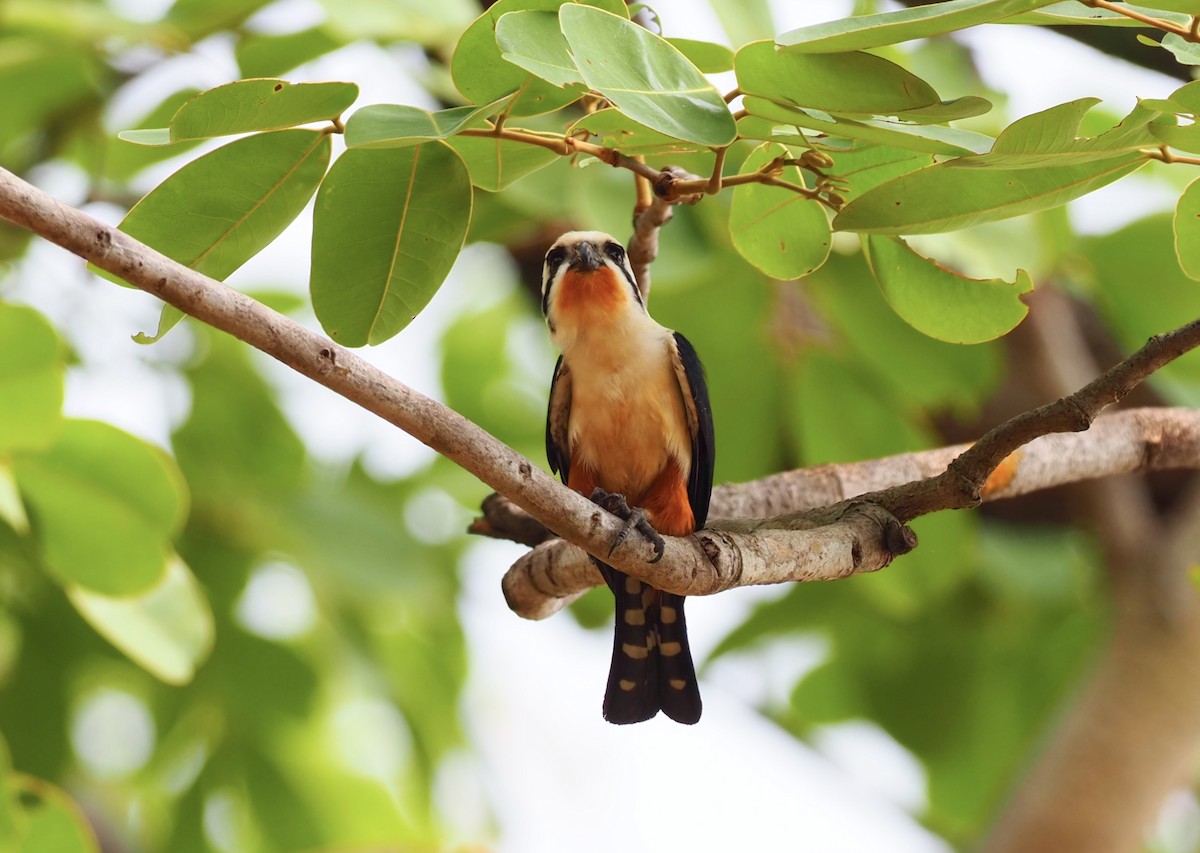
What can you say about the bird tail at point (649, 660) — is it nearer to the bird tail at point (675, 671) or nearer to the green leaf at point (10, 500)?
the bird tail at point (675, 671)

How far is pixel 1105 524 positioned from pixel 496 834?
2.51 m

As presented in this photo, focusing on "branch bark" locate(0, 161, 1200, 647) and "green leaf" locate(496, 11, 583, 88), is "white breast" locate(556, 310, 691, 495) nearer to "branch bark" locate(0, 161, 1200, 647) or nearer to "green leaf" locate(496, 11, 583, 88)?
"branch bark" locate(0, 161, 1200, 647)

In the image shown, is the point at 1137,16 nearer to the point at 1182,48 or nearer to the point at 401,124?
the point at 1182,48

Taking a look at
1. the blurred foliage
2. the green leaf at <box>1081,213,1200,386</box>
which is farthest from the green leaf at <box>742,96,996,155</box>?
the green leaf at <box>1081,213,1200,386</box>

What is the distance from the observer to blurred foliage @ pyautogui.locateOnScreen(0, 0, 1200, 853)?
192 cm

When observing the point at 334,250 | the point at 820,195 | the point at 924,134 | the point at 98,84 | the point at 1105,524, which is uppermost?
the point at 924,134

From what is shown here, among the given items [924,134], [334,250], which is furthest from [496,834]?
[924,134]

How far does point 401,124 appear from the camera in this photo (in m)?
1.79

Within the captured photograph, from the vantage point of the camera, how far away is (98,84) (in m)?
4.22

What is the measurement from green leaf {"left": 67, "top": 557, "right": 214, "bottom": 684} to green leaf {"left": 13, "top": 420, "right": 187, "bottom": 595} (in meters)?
0.05

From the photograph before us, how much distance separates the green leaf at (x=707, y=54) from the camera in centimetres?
228

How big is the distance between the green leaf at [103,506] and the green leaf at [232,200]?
112 cm

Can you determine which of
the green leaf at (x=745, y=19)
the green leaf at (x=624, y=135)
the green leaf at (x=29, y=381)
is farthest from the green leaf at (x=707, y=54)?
the green leaf at (x=29, y=381)

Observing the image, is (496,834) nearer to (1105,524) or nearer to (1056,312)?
Result: (1105,524)
